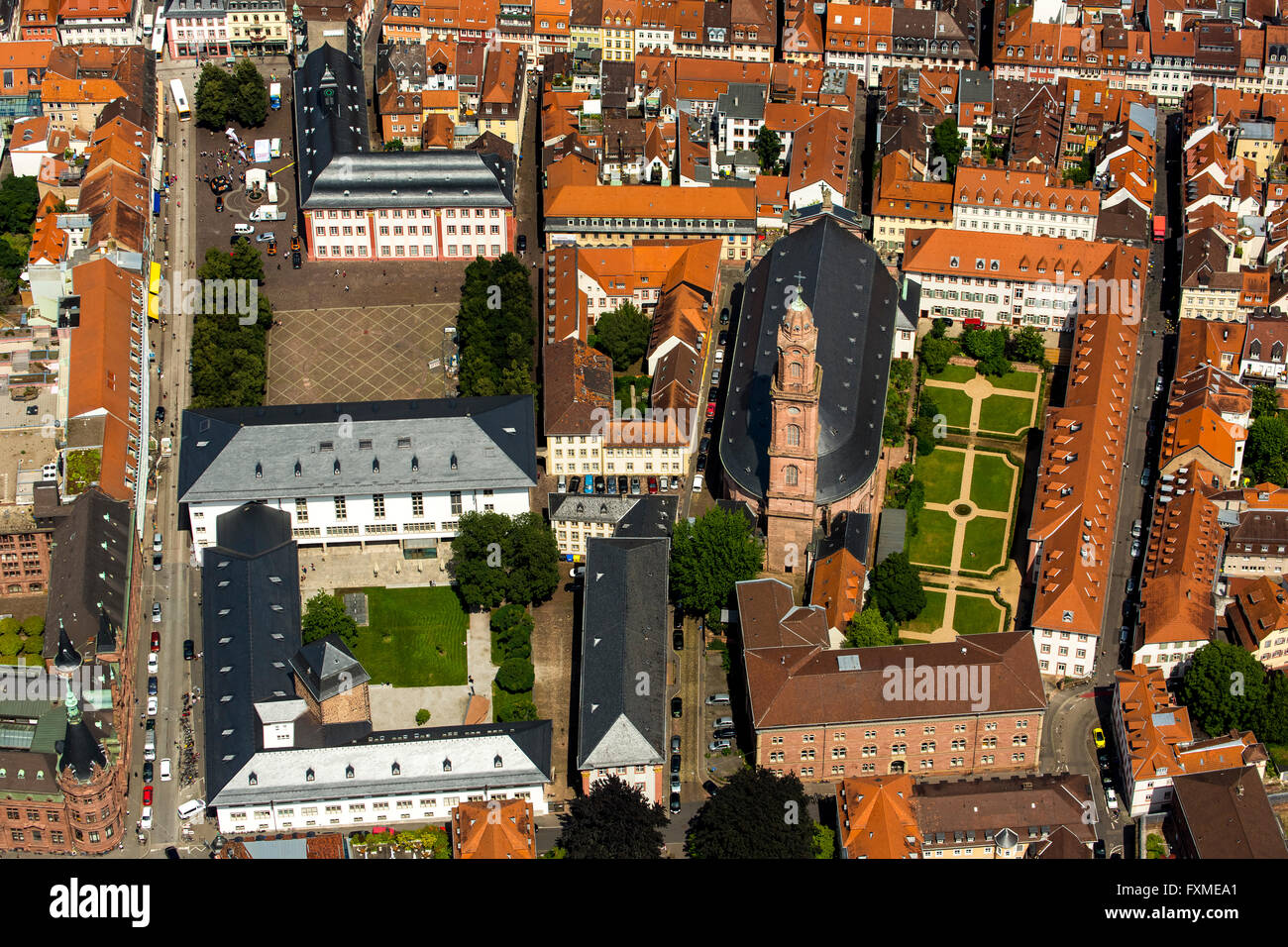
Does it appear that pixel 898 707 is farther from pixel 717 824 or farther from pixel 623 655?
pixel 623 655

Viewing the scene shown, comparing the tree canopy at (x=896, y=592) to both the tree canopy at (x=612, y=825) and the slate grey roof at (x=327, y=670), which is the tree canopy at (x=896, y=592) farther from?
the slate grey roof at (x=327, y=670)

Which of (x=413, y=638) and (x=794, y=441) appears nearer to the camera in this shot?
(x=794, y=441)

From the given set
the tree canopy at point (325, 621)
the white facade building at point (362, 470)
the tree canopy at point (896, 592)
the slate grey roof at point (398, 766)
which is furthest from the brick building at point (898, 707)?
the tree canopy at point (325, 621)

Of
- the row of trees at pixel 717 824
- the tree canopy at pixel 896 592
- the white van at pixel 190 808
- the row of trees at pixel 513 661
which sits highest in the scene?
the tree canopy at pixel 896 592

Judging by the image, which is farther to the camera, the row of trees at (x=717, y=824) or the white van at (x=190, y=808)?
the white van at (x=190, y=808)

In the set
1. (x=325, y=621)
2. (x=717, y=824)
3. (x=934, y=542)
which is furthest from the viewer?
(x=934, y=542)

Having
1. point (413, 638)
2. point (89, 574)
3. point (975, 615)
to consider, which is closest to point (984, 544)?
point (975, 615)

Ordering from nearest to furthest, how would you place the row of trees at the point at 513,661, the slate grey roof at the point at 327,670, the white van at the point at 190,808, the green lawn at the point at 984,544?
the white van at the point at 190,808, the slate grey roof at the point at 327,670, the row of trees at the point at 513,661, the green lawn at the point at 984,544
